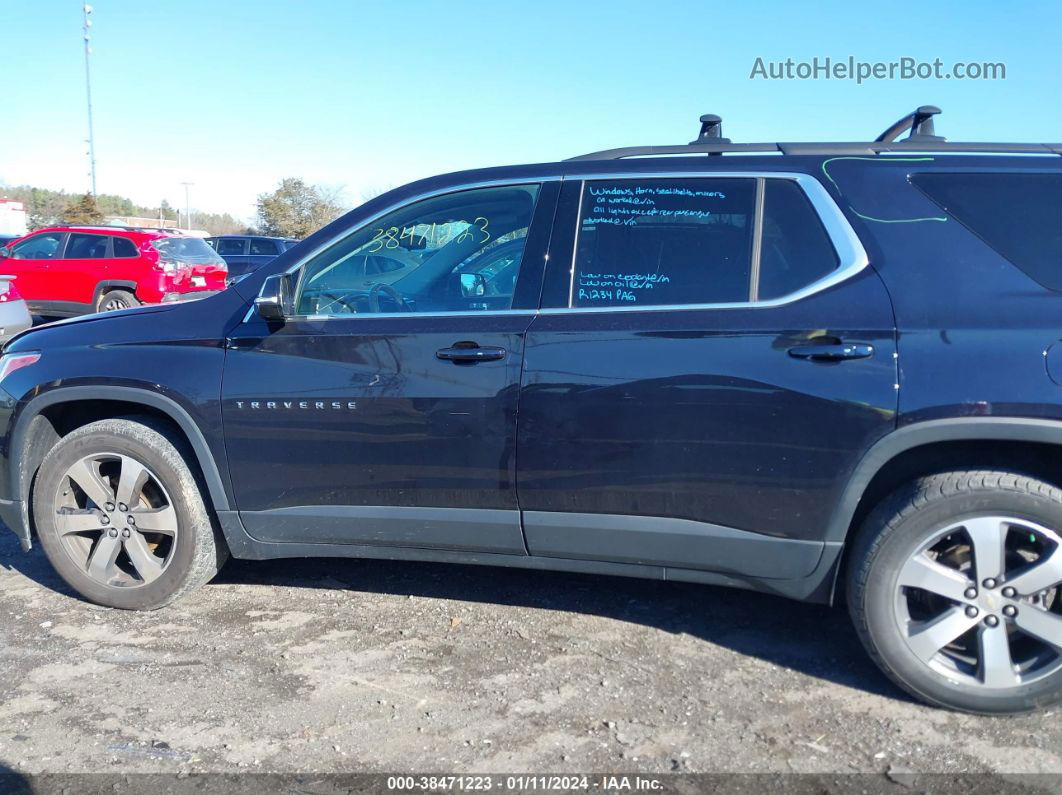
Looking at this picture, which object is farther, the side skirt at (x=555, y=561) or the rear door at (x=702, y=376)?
the side skirt at (x=555, y=561)

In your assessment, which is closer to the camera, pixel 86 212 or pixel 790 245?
pixel 790 245

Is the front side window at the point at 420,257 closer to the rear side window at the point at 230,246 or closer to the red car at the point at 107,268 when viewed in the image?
the red car at the point at 107,268

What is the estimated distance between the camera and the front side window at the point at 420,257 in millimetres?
3637

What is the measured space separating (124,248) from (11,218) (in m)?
29.3

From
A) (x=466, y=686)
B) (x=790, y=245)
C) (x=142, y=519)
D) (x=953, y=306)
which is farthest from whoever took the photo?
(x=142, y=519)

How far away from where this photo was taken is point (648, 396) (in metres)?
3.23

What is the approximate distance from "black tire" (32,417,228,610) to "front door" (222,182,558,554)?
0.85 ft

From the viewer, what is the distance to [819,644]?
12.1 feet

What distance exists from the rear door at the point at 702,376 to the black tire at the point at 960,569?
20cm

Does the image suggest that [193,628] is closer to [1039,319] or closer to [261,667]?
[261,667]

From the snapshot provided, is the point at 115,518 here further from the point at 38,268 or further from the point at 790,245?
the point at 38,268

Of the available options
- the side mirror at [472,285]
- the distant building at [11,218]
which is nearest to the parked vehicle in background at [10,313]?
the side mirror at [472,285]

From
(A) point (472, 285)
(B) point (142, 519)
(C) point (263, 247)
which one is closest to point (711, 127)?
(A) point (472, 285)

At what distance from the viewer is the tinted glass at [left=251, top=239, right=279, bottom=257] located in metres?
22.5
